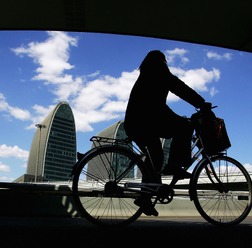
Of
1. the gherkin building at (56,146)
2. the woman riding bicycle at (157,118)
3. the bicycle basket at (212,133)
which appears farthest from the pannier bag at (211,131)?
the gherkin building at (56,146)

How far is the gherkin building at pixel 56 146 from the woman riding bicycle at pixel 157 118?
348 ft

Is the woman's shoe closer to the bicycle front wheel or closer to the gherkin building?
the bicycle front wheel

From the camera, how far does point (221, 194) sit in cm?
554

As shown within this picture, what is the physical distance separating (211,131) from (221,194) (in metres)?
0.90

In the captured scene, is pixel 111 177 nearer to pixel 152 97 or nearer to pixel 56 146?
pixel 152 97

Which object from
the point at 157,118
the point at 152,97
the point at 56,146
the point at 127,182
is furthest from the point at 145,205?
the point at 56,146

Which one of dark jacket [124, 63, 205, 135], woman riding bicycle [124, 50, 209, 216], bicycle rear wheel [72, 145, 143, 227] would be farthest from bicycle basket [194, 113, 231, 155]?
bicycle rear wheel [72, 145, 143, 227]

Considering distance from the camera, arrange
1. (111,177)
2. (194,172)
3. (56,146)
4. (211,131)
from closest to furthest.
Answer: (111,177)
(194,172)
(211,131)
(56,146)

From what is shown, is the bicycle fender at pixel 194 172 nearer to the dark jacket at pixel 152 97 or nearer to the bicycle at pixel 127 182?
the bicycle at pixel 127 182

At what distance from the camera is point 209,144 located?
5.42m

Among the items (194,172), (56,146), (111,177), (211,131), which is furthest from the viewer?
(56,146)

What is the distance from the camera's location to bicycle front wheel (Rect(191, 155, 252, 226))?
16.8 feet

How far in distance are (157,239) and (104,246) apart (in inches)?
25.8

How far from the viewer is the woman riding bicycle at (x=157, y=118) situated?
4922mm
